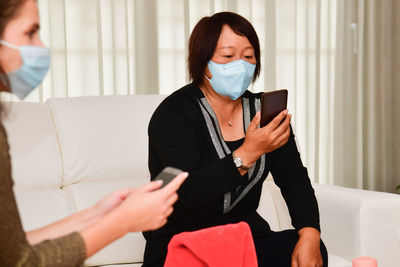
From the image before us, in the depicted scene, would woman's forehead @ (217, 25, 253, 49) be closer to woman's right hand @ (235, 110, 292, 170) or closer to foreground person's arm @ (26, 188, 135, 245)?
woman's right hand @ (235, 110, 292, 170)

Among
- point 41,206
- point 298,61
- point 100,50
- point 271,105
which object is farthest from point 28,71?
point 298,61

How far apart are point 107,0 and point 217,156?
1.68 metres

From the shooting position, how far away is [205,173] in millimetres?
1405

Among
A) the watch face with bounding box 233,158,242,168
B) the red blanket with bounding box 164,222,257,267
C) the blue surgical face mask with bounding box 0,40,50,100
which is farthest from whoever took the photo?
the watch face with bounding box 233,158,242,168

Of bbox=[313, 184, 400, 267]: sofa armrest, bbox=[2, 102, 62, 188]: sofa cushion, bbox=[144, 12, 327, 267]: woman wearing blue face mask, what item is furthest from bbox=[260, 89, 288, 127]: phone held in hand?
bbox=[2, 102, 62, 188]: sofa cushion

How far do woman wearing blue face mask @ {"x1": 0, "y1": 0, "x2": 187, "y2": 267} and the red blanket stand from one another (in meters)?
0.35

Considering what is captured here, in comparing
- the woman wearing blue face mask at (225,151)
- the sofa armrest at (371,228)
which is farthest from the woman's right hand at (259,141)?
the sofa armrest at (371,228)

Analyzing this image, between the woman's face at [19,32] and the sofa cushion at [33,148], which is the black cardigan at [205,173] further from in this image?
the woman's face at [19,32]

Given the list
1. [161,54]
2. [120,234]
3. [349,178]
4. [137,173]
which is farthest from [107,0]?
[120,234]

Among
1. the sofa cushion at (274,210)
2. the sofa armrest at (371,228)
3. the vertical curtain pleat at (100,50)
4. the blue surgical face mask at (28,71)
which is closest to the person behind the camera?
the blue surgical face mask at (28,71)

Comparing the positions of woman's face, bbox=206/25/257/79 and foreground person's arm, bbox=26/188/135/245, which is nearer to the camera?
foreground person's arm, bbox=26/188/135/245

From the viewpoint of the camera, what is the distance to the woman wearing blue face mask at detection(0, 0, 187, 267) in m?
0.80

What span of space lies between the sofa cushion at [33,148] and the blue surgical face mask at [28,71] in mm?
859

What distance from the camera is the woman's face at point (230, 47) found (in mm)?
1575
